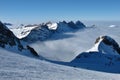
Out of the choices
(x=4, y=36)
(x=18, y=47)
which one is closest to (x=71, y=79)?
(x=18, y=47)

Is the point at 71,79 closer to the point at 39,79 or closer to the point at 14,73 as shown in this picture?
the point at 39,79

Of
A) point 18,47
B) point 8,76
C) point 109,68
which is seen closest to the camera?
point 8,76

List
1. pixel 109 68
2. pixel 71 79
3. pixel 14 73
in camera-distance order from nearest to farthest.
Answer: pixel 14 73
pixel 71 79
pixel 109 68

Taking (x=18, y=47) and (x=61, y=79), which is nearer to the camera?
(x=61, y=79)

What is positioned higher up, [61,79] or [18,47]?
[61,79]

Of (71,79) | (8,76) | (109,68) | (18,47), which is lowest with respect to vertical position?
(109,68)

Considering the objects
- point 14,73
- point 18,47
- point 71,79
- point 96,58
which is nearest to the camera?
point 14,73

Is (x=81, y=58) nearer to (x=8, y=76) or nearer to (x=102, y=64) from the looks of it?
(x=102, y=64)

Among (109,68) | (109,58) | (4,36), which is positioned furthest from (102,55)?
(4,36)

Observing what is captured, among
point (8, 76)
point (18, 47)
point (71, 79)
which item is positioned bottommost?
point (18, 47)
